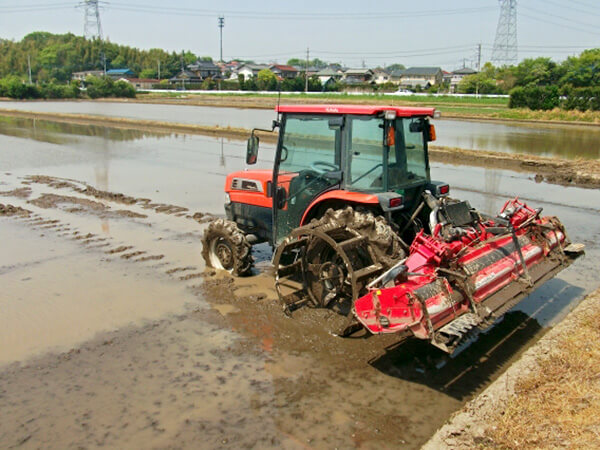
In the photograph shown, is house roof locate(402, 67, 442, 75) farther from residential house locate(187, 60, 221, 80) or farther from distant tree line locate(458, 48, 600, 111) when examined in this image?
residential house locate(187, 60, 221, 80)

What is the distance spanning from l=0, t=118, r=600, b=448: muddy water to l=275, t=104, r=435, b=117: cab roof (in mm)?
2270

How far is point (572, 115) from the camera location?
36188 mm

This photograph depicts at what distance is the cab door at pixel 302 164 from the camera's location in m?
5.79

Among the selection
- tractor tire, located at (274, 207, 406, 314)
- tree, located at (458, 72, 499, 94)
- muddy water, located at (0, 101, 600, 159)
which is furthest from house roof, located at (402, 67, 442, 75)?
tractor tire, located at (274, 207, 406, 314)

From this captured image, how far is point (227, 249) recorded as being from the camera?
23.7 feet

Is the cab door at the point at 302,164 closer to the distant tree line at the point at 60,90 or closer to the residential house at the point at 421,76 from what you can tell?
the distant tree line at the point at 60,90

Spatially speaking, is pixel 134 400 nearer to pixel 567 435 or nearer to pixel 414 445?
pixel 414 445

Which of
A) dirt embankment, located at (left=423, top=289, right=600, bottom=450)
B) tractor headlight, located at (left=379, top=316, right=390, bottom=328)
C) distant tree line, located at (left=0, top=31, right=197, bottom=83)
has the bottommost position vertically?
dirt embankment, located at (left=423, top=289, right=600, bottom=450)

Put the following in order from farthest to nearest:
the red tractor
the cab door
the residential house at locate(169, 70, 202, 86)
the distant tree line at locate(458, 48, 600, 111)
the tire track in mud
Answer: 1. the residential house at locate(169, 70, 202, 86)
2. the distant tree line at locate(458, 48, 600, 111)
3. the tire track in mud
4. the cab door
5. the red tractor

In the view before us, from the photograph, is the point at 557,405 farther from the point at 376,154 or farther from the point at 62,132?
the point at 62,132

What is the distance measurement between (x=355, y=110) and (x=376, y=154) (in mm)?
509

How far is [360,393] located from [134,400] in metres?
1.92

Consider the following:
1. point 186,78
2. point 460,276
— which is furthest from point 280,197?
point 186,78

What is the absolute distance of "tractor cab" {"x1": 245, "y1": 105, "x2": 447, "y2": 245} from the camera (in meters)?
5.51
